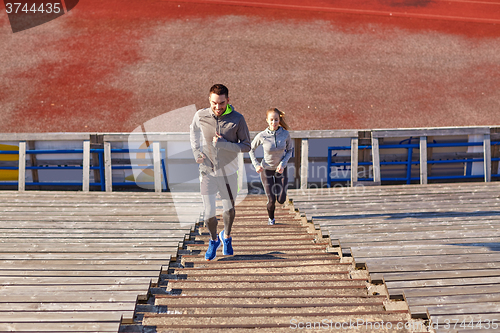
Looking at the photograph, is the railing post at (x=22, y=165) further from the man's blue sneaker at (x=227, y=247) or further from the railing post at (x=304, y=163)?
the railing post at (x=304, y=163)

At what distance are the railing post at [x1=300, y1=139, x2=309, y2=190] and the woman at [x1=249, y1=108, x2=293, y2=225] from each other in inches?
96.7

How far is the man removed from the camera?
522 centimetres

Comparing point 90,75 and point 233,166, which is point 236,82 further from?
point 233,166

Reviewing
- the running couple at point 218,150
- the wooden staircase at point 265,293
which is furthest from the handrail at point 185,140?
the running couple at point 218,150

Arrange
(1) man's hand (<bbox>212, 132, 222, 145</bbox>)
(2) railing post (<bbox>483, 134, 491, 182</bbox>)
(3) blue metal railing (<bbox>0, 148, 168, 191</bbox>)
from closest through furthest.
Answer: (1) man's hand (<bbox>212, 132, 222, 145</bbox>)
(3) blue metal railing (<bbox>0, 148, 168, 191</bbox>)
(2) railing post (<bbox>483, 134, 491, 182</bbox>)

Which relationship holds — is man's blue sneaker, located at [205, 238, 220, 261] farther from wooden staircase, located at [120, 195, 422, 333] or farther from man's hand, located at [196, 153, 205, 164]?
man's hand, located at [196, 153, 205, 164]

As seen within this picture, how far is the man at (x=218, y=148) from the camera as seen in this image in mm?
5223

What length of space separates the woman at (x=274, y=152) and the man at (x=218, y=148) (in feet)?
3.16

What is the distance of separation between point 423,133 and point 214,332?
7377mm

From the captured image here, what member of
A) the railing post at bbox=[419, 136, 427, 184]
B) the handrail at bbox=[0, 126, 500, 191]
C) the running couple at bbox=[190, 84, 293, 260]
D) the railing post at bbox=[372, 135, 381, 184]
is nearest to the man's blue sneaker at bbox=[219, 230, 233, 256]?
the running couple at bbox=[190, 84, 293, 260]

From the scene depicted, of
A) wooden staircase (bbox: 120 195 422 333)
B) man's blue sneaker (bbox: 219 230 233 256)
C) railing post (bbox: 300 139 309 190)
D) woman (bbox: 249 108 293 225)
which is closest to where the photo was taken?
wooden staircase (bbox: 120 195 422 333)

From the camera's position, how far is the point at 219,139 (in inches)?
205

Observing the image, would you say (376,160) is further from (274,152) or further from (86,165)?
(86,165)

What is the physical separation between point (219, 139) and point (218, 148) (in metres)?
0.15
